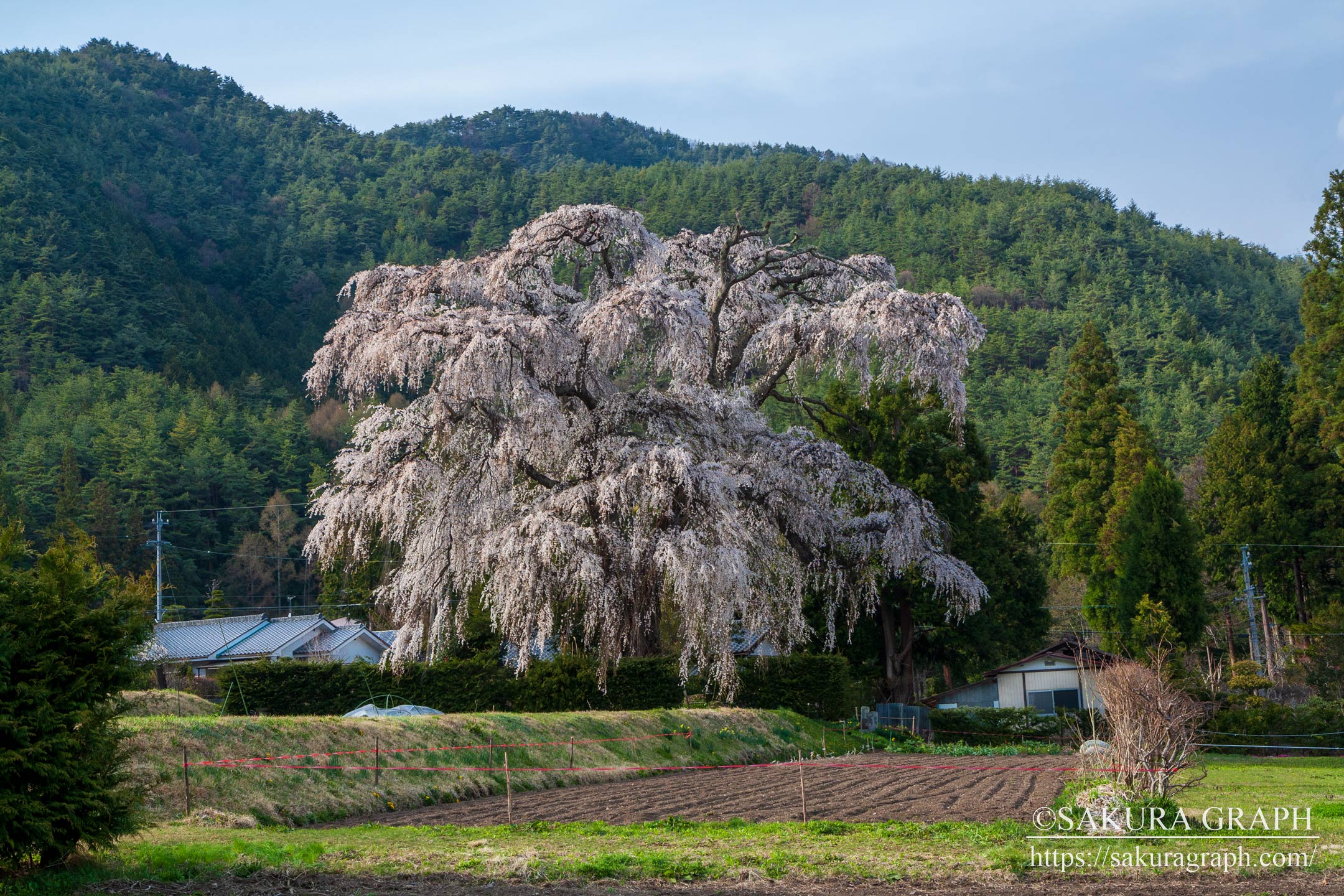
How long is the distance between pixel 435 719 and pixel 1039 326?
76.3 metres

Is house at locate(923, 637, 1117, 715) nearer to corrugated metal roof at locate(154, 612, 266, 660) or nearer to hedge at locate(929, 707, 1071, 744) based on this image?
hedge at locate(929, 707, 1071, 744)

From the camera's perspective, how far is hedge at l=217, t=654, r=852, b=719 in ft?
80.0

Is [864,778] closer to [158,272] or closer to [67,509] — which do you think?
[67,509]

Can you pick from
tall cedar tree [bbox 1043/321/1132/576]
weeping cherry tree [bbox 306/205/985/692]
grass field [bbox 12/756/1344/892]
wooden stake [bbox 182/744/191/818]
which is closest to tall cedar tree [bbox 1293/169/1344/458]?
tall cedar tree [bbox 1043/321/1132/576]

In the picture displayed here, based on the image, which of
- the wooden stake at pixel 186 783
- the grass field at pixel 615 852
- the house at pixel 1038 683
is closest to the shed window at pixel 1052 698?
the house at pixel 1038 683

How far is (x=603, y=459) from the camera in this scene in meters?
24.1

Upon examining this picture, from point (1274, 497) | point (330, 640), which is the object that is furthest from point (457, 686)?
point (1274, 497)

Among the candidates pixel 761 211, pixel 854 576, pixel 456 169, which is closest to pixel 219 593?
pixel 854 576

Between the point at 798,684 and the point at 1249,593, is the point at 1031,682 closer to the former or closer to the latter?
the point at 1249,593

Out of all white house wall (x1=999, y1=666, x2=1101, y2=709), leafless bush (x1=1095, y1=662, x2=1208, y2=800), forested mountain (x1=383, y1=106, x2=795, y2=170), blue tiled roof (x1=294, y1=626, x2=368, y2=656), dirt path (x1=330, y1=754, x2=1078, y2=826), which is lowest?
white house wall (x1=999, y1=666, x2=1101, y2=709)

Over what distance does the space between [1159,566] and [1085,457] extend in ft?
53.8

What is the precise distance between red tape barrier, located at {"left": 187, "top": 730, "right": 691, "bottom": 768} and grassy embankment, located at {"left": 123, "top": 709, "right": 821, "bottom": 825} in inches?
2.3

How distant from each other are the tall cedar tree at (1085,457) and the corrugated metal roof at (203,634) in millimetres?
38316

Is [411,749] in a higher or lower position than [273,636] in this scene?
lower
